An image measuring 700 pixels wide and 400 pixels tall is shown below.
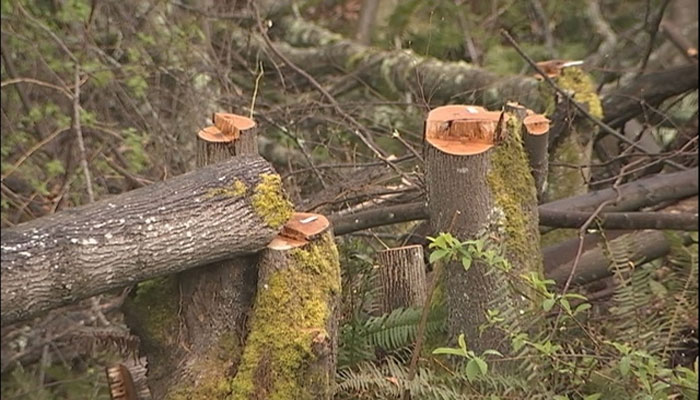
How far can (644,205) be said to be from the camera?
5348mm

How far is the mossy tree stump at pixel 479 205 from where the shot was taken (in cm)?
395

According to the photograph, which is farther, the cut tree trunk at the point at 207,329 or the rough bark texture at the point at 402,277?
the rough bark texture at the point at 402,277

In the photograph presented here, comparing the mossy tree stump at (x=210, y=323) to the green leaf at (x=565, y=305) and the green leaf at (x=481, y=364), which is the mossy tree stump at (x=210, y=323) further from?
the green leaf at (x=565, y=305)

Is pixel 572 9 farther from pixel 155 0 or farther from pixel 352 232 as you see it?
pixel 352 232

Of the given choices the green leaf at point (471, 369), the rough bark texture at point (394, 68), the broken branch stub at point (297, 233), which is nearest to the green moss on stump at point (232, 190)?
the broken branch stub at point (297, 233)

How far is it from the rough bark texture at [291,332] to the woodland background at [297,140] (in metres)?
0.20

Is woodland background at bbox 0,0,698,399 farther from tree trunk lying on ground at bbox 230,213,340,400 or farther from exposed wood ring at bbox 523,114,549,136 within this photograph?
exposed wood ring at bbox 523,114,549,136

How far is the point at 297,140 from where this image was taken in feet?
19.1

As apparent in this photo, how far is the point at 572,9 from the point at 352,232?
23.1 ft

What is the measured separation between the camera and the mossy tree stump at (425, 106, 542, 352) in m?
3.95

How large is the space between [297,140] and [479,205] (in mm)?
2082

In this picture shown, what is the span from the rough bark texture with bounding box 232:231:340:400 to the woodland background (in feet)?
0.66

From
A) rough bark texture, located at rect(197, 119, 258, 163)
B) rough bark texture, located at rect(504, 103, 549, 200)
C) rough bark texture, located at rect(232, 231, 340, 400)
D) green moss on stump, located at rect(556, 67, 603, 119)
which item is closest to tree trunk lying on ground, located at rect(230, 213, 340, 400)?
rough bark texture, located at rect(232, 231, 340, 400)

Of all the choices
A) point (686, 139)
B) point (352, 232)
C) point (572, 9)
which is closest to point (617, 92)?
point (686, 139)
